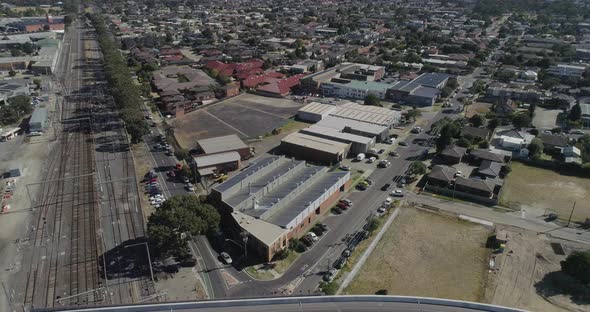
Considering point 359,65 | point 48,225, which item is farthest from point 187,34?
point 48,225

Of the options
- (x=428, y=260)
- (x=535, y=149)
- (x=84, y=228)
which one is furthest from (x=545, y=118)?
(x=84, y=228)

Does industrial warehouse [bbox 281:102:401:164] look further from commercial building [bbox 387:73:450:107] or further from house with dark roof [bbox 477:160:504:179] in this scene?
house with dark roof [bbox 477:160:504:179]

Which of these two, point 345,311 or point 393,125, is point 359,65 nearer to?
point 393,125

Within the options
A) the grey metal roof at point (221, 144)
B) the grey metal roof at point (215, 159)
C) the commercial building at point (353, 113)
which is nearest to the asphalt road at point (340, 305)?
the grey metal roof at point (215, 159)

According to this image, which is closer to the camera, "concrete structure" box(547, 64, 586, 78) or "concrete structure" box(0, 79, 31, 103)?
"concrete structure" box(0, 79, 31, 103)

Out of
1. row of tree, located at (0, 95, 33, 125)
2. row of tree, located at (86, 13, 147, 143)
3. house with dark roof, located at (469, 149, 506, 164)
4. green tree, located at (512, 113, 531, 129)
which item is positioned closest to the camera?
house with dark roof, located at (469, 149, 506, 164)

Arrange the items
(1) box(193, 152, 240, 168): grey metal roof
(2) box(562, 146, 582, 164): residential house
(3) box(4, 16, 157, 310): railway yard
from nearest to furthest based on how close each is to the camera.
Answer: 1. (3) box(4, 16, 157, 310): railway yard
2. (1) box(193, 152, 240, 168): grey metal roof
3. (2) box(562, 146, 582, 164): residential house

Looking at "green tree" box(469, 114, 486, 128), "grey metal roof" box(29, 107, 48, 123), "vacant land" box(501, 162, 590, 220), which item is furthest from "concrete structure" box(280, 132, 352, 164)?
"grey metal roof" box(29, 107, 48, 123)

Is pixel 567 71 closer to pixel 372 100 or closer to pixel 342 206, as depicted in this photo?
pixel 372 100
